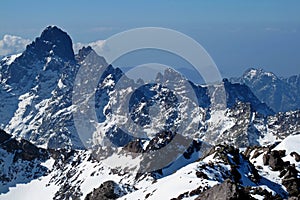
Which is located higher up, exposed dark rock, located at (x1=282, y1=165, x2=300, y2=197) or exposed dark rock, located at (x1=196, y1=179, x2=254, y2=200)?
exposed dark rock, located at (x1=196, y1=179, x2=254, y2=200)

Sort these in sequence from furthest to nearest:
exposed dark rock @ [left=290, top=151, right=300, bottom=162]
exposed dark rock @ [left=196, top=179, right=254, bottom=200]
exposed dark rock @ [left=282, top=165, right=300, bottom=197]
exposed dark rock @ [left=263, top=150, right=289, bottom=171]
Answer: exposed dark rock @ [left=290, top=151, right=300, bottom=162] < exposed dark rock @ [left=263, top=150, right=289, bottom=171] < exposed dark rock @ [left=282, top=165, right=300, bottom=197] < exposed dark rock @ [left=196, top=179, right=254, bottom=200]

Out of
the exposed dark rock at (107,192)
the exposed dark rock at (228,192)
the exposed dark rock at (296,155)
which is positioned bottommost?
the exposed dark rock at (107,192)

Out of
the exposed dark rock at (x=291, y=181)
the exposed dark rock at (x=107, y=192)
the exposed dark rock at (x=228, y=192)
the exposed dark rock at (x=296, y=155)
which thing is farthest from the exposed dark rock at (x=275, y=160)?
the exposed dark rock at (x=107, y=192)

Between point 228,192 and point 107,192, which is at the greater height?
point 228,192

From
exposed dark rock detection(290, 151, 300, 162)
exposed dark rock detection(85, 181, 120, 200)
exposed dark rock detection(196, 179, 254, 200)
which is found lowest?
exposed dark rock detection(85, 181, 120, 200)

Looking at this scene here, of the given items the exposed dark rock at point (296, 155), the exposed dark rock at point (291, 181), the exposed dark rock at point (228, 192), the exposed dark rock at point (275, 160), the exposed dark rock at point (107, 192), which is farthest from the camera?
the exposed dark rock at point (107, 192)

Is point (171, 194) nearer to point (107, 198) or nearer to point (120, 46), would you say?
point (120, 46)

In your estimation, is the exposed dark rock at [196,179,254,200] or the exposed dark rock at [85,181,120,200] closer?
the exposed dark rock at [196,179,254,200]

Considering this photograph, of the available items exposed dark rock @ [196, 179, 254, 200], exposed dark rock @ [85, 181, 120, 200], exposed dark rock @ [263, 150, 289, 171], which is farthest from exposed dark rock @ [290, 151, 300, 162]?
exposed dark rock @ [85, 181, 120, 200]

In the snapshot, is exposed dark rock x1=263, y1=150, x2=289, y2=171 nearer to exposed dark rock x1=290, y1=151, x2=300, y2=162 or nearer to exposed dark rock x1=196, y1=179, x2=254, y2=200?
exposed dark rock x1=290, y1=151, x2=300, y2=162

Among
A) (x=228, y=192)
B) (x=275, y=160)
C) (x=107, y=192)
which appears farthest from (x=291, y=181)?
(x=107, y=192)

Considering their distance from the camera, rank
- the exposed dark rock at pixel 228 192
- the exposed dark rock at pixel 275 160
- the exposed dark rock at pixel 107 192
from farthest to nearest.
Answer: the exposed dark rock at pixel 107 192, the exposed dark rock at pixel 275 160, the exposed dark rock at pixel 228 192

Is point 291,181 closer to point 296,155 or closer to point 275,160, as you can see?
point 275,160

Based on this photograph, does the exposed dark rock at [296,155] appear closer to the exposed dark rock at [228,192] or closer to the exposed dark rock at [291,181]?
the exposed dark rock at [291,181]
